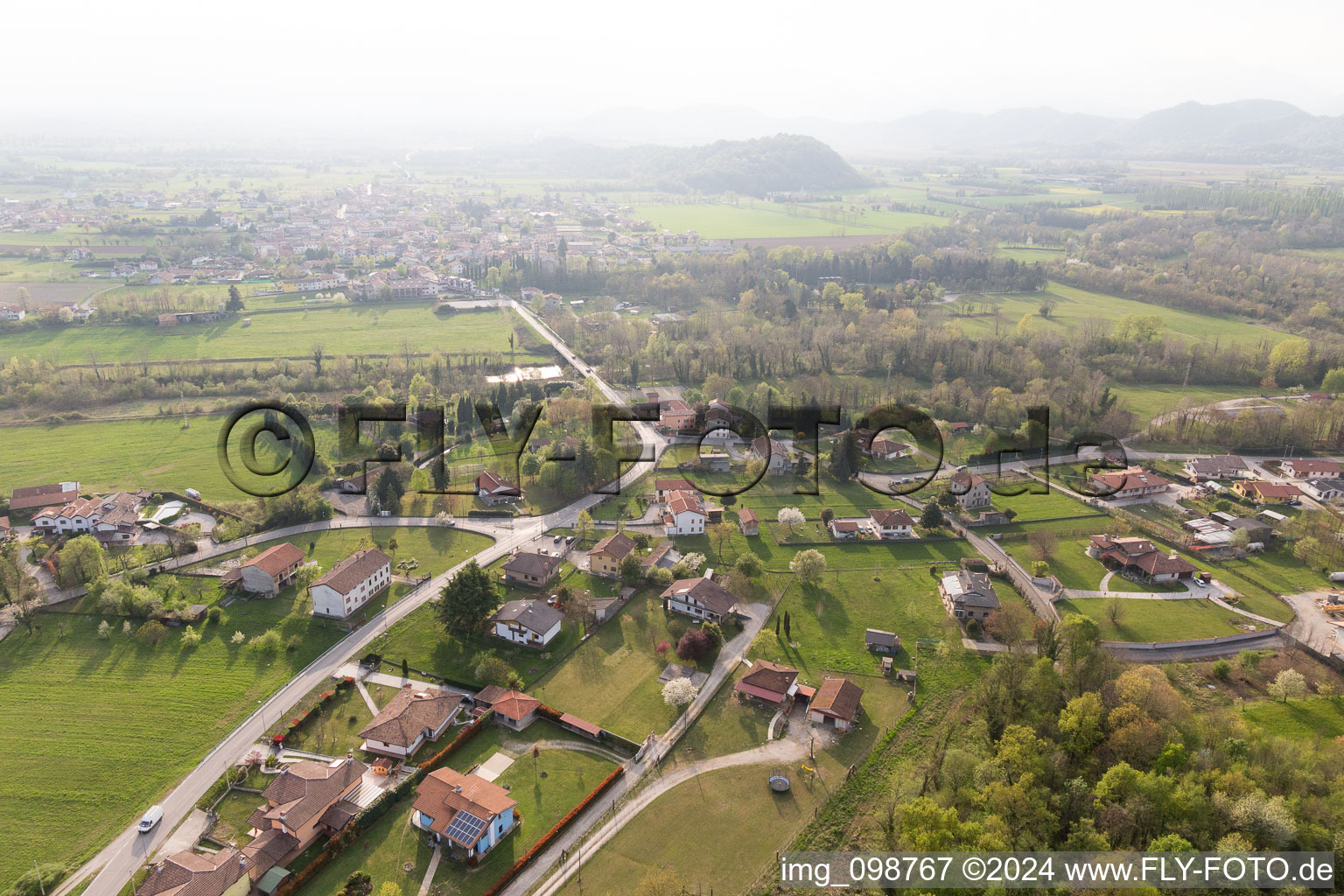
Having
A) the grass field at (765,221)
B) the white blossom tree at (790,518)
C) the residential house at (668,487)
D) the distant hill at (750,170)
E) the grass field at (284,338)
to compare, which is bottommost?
the white blossom tree at (790,518)

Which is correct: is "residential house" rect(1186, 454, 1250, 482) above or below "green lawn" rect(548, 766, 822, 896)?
above

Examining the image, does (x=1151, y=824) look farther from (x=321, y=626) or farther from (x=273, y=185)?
(x=273, y=185)

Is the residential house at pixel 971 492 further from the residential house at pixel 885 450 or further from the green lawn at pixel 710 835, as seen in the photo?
the green lawn at pixel 710 835

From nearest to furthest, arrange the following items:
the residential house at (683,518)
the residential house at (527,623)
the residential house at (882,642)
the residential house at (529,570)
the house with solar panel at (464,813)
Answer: the house with solar panel at (464,813) < the residential house at (527,623) < the residential house at (882,642) < the residential house at (529,570) < the residential house at (683,518)

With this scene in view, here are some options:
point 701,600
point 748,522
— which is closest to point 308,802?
point 701,600

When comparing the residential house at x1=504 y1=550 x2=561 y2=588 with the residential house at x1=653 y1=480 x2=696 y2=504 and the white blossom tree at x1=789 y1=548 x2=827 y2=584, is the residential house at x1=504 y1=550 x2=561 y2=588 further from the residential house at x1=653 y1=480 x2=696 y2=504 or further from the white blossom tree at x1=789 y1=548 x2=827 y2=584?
the white blossom tree at x1=789 y1=548 x2=827 y2=584

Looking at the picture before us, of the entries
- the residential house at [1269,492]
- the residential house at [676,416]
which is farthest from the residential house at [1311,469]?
the residential house at [676,416]

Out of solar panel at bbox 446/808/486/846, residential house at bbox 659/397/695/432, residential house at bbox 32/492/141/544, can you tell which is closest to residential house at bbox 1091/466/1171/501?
residential house at bbox 659/397/695/432
